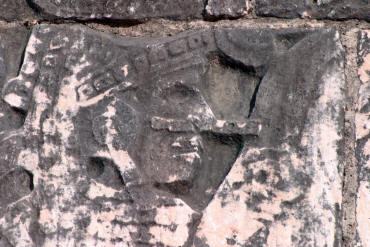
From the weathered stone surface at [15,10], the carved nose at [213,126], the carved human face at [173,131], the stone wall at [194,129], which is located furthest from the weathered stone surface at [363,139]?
the weathered stone surface at [15,10]

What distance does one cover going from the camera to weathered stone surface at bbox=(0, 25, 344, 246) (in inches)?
51.4

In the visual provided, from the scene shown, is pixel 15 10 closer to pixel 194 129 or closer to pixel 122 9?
pixel 122 9

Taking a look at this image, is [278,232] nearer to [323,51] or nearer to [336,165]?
[336,165]

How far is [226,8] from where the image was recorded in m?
1.43

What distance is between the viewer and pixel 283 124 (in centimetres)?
133

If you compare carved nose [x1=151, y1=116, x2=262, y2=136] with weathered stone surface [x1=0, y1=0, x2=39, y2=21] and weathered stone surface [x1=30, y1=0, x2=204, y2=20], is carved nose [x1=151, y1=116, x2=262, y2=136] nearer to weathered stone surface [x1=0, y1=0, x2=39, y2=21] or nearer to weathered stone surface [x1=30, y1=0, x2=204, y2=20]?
weathered stone surface [x1=30, y1=0, x2=204, y2=20]

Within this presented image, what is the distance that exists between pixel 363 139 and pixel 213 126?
1.08 feet

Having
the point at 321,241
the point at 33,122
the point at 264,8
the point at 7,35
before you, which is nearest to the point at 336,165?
the point at 321,241

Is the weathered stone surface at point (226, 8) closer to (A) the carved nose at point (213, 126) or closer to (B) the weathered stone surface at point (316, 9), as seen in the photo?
(B) the weathered stone surface at point (316, 9)

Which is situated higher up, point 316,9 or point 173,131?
point 316,9

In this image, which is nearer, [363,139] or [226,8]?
[363,139]

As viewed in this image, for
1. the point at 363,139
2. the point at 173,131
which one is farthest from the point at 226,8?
the point at 363,139

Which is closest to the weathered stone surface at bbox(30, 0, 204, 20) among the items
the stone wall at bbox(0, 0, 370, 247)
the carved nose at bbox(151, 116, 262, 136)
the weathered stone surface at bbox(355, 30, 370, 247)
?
the stone wall at bbox(0, 0, 370, 247)

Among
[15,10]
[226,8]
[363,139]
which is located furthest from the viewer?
[15,10]
